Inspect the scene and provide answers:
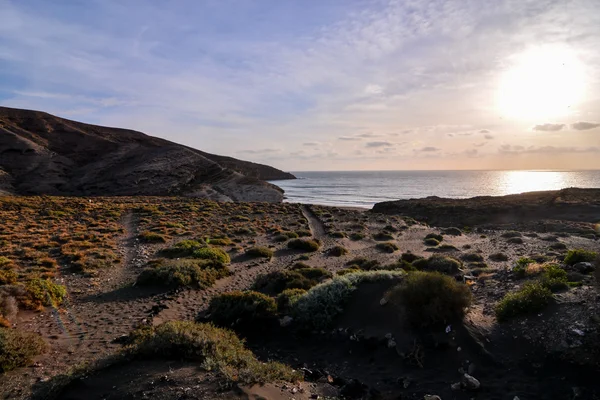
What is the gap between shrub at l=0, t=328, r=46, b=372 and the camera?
7.36 meters

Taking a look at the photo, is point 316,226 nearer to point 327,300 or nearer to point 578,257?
point 578,257

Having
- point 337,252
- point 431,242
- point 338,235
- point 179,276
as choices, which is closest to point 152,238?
point 179,276

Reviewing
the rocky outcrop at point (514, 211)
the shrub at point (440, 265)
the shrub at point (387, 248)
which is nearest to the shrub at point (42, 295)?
the shrub at point (440, 265)

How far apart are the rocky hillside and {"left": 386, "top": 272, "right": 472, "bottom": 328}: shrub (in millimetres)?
62759

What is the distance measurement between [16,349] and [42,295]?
4.72 m

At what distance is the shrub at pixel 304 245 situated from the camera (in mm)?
24500

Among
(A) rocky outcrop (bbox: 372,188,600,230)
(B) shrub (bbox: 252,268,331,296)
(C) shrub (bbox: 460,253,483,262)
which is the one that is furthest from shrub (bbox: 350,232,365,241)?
(A) rocky outcrop (bbox: 372,188,600,230)

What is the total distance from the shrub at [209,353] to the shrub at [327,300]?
2744 mm

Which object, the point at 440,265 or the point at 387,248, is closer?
the point at 440,265

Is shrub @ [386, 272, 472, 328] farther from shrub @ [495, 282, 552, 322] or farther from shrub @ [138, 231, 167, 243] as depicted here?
shrub @ [138, 231, 167, 243]

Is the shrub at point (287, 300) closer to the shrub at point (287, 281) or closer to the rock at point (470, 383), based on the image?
the shrub at point (287, 281)

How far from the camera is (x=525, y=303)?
28.8ft

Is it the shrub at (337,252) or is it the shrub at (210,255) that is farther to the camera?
the shrub at (337,252)

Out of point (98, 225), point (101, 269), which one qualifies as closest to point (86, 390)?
point (101, 269)
